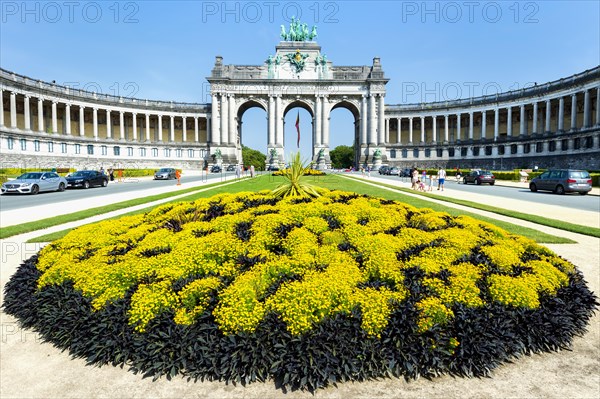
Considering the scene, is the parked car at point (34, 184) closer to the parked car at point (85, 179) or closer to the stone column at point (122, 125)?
the parked car at point (85, 179)

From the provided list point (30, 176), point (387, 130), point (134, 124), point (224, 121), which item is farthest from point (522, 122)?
point (134, 124)

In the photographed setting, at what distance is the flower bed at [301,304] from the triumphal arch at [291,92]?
77309mm

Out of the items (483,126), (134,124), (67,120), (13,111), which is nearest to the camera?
(13,111)

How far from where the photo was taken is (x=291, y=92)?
83000mm

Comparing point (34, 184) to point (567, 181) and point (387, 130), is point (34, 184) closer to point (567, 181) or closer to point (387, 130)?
point (567, 181)

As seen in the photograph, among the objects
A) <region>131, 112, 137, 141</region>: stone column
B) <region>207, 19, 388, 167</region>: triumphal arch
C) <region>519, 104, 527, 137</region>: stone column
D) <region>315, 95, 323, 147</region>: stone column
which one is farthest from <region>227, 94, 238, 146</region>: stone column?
<region>519, 104, 527, 137</region>: stone column

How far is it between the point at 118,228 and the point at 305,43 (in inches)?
3392

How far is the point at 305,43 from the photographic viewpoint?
84000 mm

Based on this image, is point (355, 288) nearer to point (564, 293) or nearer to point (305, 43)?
point (564, 293)

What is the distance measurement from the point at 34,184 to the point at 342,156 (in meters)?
123

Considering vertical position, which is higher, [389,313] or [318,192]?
[318,192]

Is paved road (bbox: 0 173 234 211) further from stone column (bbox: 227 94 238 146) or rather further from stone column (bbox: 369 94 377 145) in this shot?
stone column (bbox: 369 94 377 145)

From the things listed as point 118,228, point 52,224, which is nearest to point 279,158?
point 52,224

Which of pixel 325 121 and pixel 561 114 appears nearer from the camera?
pixel 561 114
